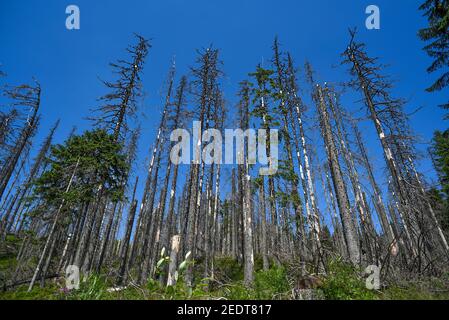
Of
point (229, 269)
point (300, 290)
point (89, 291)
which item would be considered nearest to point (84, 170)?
point (89, 291)

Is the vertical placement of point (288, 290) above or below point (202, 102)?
below

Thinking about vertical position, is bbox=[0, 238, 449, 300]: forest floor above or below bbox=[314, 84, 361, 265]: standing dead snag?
below

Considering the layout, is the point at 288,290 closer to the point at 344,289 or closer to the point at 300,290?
the point at 300,290

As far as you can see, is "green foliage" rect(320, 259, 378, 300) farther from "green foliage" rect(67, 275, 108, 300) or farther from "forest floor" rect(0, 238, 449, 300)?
"green foliage" rect(67, 275, 108, 300)

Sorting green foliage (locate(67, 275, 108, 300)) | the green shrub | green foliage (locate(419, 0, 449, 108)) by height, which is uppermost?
green foliage (locate(419, 0, 449, 108))

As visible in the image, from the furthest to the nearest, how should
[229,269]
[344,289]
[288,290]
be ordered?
1. [229,269]
2. [288,290]
3. [344,289]

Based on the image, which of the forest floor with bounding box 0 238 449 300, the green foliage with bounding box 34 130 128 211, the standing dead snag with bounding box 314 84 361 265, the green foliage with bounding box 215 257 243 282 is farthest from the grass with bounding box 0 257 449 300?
Answer: the green foliage with bounding box 215 257 243 282

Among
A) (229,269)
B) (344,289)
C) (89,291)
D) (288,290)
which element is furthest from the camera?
(229,269)

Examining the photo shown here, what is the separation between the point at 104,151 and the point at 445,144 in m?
21.8

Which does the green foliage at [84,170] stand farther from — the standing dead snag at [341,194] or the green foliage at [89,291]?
the standing dead snag at [341,194]

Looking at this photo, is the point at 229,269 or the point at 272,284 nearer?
the point at 272,284

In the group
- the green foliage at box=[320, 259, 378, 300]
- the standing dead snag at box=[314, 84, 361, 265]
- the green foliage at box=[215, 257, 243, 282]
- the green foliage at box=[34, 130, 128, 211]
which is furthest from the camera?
the green foliage at box=[215, 257, 243, 282]

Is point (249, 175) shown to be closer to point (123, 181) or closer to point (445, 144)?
point (123, 181)

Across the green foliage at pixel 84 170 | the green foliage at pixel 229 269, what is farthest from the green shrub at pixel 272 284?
the green foliage at pixel 229 269
